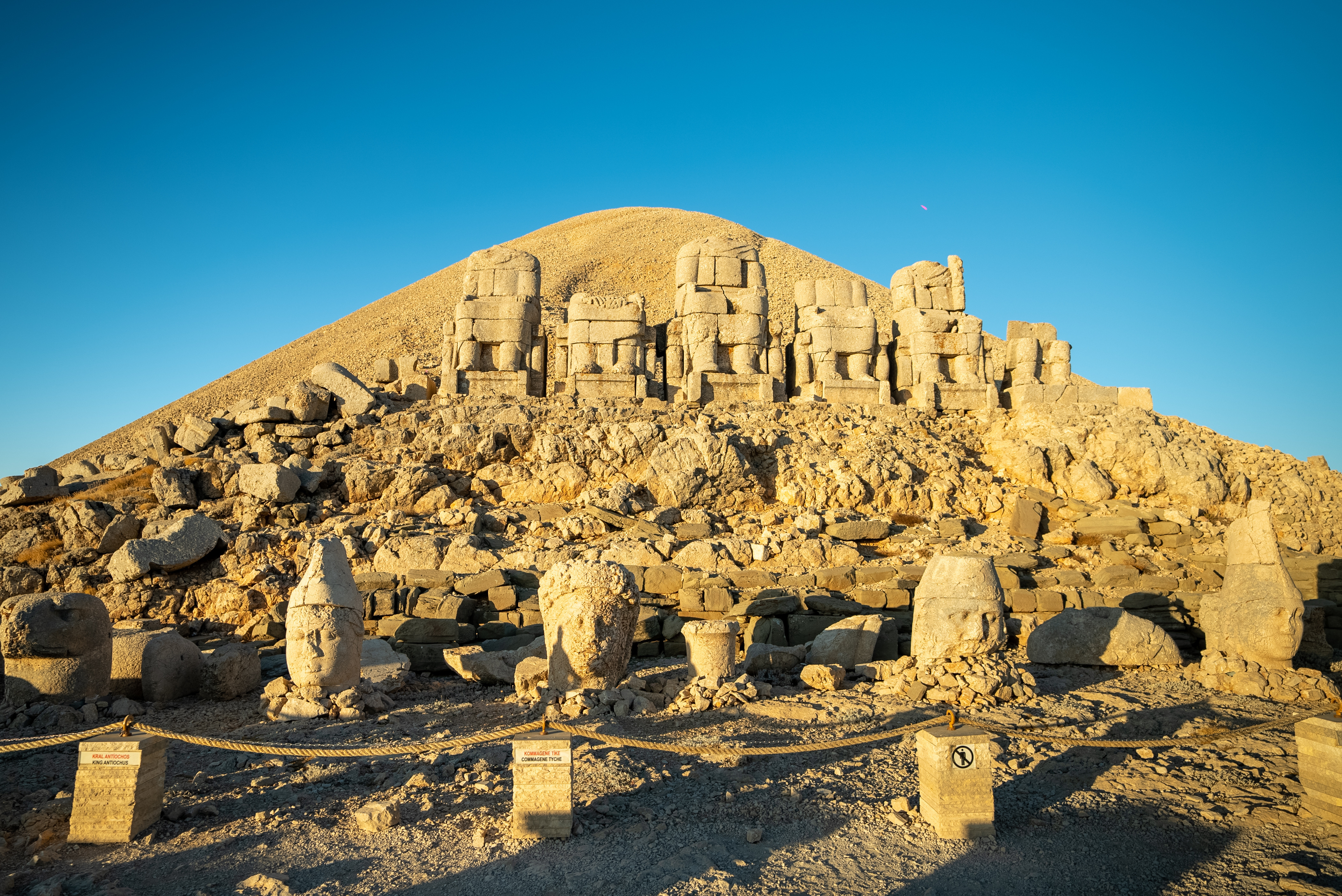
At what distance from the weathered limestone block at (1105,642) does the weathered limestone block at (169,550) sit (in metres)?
10.4

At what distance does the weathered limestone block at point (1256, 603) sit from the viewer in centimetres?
769

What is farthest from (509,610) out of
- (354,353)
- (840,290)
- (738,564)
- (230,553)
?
(354,353)

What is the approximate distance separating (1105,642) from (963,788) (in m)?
5.18

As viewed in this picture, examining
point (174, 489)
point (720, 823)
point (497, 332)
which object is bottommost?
point (720, 823)

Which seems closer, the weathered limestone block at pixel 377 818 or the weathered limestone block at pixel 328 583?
the weathered limestone block at pixel 377 818

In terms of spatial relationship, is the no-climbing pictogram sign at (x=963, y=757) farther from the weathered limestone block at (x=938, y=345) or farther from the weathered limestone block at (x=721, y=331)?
the weathered limestone block at (x=938, y=345)

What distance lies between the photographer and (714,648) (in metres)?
7.28

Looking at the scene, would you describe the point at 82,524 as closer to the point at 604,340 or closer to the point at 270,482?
the point at 270,482

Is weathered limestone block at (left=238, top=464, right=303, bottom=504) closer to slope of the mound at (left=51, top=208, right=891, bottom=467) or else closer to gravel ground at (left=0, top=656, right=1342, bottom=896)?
gravel ground at (left=0, top=656, right=1342, bottom=896)

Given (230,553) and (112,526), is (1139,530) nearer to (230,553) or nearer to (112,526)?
(230,553)

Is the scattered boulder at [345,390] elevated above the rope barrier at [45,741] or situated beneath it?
elevated above

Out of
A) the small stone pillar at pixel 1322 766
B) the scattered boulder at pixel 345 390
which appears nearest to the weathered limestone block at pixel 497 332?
the scattered boulder at pixel 345 390

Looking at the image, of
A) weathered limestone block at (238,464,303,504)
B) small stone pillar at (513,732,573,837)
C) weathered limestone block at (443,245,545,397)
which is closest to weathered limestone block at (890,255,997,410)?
weathered limestone block at (443,245,545,397)

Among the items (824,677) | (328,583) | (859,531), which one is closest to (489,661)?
(328,583)
